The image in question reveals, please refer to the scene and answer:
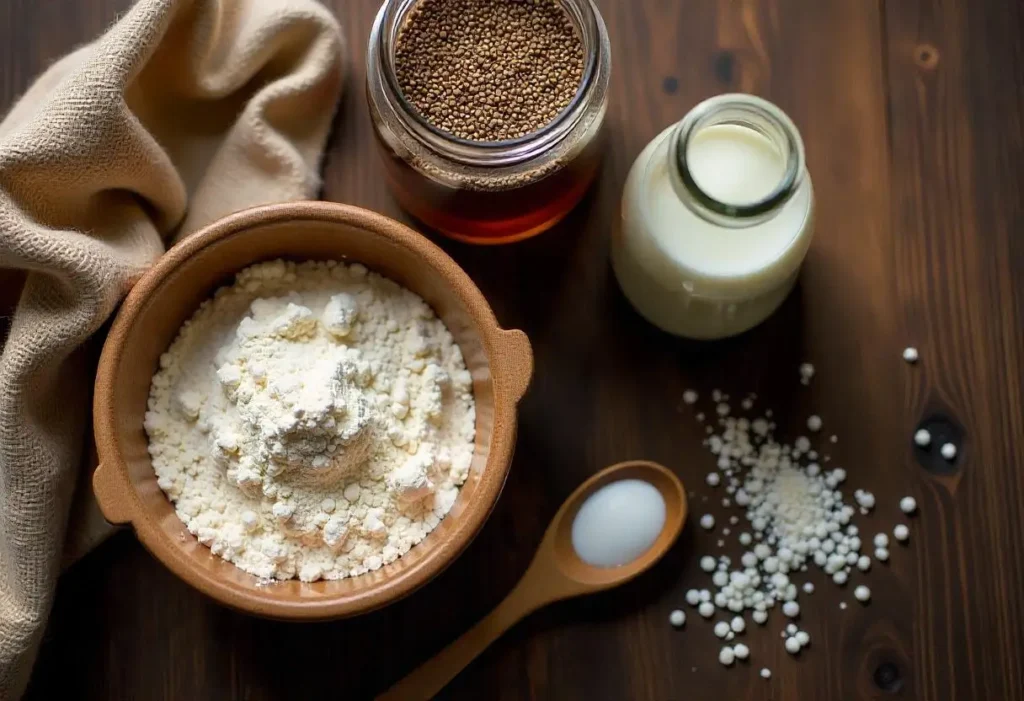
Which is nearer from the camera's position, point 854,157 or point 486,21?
point 486,21

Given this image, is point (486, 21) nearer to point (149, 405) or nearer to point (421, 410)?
point (421, 410)

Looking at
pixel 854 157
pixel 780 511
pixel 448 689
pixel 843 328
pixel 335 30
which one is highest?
pixel 335 30

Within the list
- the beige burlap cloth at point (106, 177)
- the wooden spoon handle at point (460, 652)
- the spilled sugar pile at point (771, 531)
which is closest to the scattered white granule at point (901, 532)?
the spilled sugar pile at point (771, 531)

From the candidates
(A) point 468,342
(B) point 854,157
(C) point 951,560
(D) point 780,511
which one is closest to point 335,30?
(A) point 468,342

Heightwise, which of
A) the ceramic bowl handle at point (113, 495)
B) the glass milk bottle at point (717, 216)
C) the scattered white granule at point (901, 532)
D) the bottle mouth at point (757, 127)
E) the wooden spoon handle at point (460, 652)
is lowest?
the wooden spoon handle at point (460, 652)

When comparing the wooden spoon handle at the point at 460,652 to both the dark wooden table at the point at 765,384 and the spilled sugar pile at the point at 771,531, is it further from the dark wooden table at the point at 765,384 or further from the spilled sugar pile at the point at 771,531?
the spilled sugar pile at the point at 771,531

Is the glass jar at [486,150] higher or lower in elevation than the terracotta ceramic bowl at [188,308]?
higher

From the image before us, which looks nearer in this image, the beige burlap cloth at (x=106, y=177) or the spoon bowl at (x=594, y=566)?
the beige burlap cloth at (x=106, y=177)
